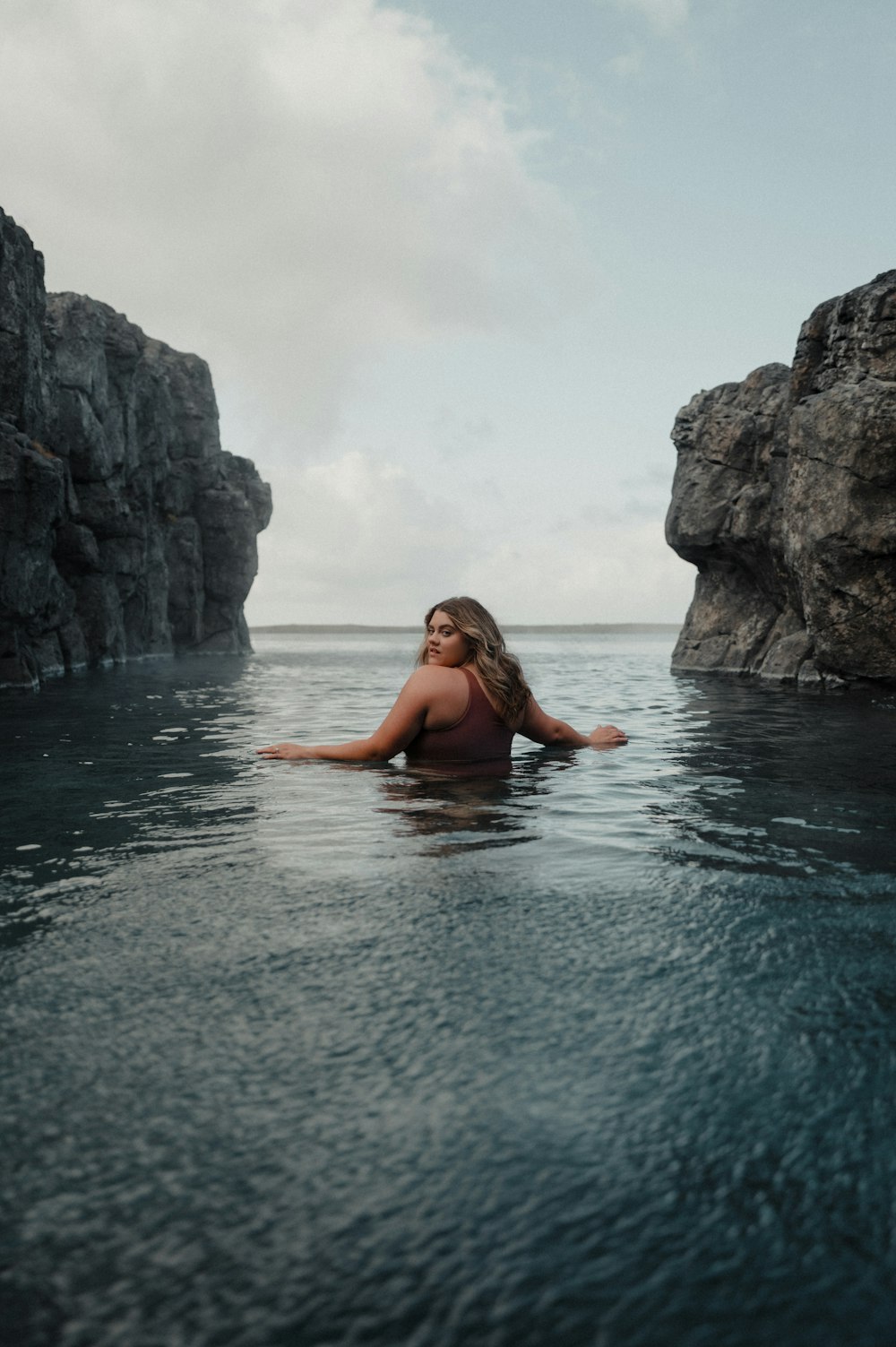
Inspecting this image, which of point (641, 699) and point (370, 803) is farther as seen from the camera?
point (641, 699)

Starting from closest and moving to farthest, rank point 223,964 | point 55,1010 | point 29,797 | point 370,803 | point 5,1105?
point 5,1105 < point 55,1010 < point 223,964 < point 370,803 < point 29,797

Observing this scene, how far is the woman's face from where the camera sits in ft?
23.4

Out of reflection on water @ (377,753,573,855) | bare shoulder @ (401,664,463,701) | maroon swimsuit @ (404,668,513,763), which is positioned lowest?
reflection on water @ (377,753,573,855)

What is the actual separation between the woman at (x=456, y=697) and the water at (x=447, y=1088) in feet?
5.81

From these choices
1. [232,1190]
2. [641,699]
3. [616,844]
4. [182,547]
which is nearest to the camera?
[232,1190]

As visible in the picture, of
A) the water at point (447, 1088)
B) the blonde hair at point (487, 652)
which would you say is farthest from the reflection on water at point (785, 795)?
the blonde hair at point (487, 652)

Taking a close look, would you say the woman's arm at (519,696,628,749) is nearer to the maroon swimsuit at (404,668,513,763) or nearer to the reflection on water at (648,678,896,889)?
the maroon swimsuit at (404,668,513,763)

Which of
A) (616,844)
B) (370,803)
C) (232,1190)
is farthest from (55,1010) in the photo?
(370,803)

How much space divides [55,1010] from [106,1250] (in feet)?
3.94

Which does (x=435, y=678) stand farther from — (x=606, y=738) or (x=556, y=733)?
(x=606, y=738)

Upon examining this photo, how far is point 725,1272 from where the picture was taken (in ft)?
5.84

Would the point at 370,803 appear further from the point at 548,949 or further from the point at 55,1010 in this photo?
the point at 55,1010

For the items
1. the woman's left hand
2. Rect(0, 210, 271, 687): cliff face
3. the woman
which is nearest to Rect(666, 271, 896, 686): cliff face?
the woman's left hand

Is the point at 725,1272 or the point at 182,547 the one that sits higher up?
the point at 182,547
